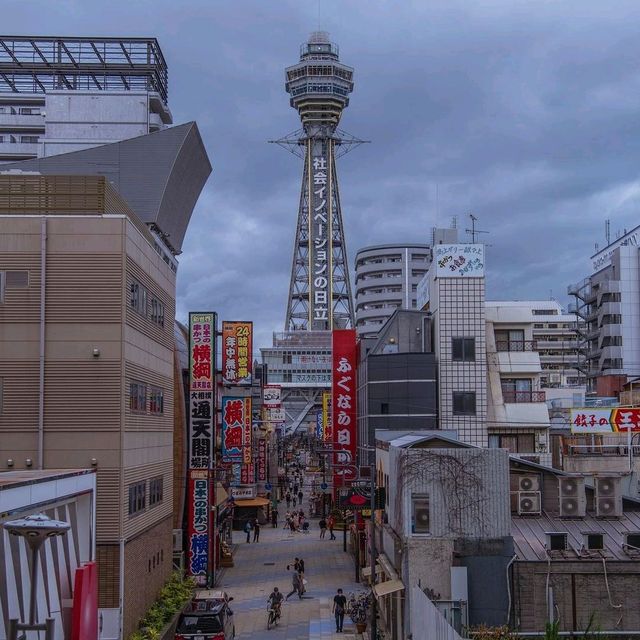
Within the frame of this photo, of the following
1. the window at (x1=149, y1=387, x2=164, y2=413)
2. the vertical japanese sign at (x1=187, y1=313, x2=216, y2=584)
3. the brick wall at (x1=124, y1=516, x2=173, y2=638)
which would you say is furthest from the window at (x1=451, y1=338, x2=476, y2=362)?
the window at (x1=149, y1=387, x2=164, y2=413)

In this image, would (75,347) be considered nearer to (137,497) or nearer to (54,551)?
(137,497)

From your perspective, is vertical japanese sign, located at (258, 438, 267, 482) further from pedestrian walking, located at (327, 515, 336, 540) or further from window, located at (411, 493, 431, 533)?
window, located at (411, 493, 431, 533)

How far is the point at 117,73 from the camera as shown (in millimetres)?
99812

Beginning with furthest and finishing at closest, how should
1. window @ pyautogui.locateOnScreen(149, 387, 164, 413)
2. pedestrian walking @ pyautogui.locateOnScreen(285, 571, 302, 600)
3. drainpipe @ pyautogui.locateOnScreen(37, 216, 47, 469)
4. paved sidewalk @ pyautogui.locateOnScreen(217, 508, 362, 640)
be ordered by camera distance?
pedestrian walking @ pyautogui.locateOnScreen(285, 571, 302, 600), paved sidewalk @ pyautogui.locateOnScreen(217, 508, 362, 640), window @ pyautogui.locateOnScreen(149, 387, 164, 413), drainpipe @ pyautogui.locateOnScreen(37, 216, 47, 469)

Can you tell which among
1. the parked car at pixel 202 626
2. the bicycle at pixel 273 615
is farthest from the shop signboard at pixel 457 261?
the parked car at pixel 202 626

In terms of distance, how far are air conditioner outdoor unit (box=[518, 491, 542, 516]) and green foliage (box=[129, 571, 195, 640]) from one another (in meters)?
11.0

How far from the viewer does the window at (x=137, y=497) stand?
28.2 metres

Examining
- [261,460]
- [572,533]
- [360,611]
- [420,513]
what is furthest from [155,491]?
[261,460]

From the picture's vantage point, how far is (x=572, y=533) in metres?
27.5

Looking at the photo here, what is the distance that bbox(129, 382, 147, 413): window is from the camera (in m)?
28.4

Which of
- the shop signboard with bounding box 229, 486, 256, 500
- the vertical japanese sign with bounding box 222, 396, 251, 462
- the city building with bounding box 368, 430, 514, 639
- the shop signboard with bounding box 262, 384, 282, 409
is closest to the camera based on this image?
the city building with bounding box 368, 430, 514, 639

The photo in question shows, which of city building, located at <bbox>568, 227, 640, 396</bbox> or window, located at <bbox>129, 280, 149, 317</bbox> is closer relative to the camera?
window, located at <bbox>129, 280, 149, 317</bbox>

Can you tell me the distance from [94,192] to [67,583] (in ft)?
38.2

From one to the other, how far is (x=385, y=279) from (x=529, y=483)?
5035 inches
